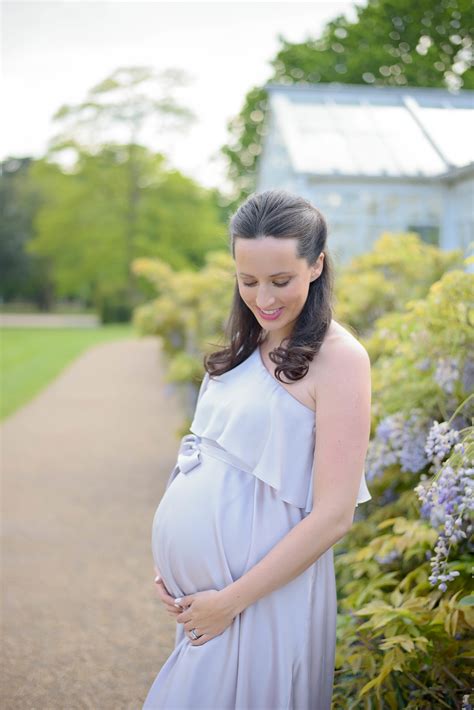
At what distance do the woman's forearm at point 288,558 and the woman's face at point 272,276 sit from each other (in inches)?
21.9

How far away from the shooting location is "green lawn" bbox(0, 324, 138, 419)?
16.0 meters

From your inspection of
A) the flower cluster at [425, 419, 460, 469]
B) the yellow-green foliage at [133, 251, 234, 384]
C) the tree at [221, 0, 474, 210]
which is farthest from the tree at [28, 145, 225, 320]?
the flower cluster at [425, 419, 460, 469]

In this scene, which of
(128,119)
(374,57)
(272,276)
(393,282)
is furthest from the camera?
(128,119)

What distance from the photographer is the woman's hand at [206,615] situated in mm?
2184

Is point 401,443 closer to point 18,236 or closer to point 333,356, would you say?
point 333,356

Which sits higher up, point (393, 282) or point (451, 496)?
point (451, 496)

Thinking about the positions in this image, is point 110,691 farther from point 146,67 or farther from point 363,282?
point 146,67

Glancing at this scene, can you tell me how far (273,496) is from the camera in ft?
7.45

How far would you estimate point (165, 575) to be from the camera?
2.44 meters

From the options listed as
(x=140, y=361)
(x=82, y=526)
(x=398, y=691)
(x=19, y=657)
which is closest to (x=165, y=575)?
(x=398, y=691)

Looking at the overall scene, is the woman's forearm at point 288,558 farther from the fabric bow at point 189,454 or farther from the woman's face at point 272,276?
the woman's face at point 272,276

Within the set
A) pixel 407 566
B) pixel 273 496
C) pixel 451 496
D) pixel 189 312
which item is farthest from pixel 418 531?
pixel 189 312

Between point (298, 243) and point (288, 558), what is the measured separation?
0.83 m

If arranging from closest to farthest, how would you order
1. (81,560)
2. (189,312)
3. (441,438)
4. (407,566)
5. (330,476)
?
(330,476), (441,438), (407,566), (81,560), (189,312)
